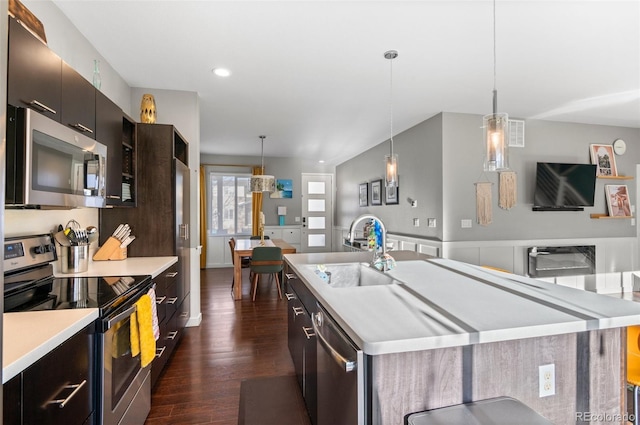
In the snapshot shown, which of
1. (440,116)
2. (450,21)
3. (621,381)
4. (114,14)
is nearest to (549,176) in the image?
(440,116)

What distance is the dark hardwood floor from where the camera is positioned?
2.04 metres

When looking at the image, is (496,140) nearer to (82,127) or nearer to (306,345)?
(306,345)

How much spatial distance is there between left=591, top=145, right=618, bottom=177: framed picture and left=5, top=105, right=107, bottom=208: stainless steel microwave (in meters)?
6.12

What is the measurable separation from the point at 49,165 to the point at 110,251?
4.05 ft

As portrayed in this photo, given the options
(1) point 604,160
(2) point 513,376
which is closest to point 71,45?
(2) point 513,376

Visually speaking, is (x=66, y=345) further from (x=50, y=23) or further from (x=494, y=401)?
(x=50, y=23)

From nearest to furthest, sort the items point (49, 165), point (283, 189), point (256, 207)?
1. point (49, 165)
2. point (256, 207)
3. point (283, 189)

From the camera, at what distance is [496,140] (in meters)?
1.85

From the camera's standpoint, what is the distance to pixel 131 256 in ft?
9.09

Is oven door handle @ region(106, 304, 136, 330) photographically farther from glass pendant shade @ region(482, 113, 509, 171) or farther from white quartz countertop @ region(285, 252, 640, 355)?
glass pendant shade @ region(482, 113, 509, 171)

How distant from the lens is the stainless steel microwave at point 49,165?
1331 mm

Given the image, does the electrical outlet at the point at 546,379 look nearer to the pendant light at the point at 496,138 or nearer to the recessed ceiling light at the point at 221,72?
the pendant light at the point at 496,138

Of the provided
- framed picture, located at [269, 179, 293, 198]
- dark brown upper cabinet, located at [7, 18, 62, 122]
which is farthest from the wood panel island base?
framed picture, located at [269, 179, 293, 198]

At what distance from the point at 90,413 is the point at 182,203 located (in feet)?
6.57
